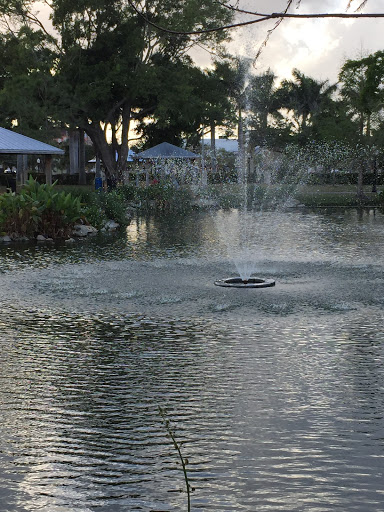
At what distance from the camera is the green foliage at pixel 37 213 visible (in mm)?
23641

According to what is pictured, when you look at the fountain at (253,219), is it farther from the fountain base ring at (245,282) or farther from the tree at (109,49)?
the tree at (109,49)

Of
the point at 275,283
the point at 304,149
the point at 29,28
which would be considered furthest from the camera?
the point at 304,149

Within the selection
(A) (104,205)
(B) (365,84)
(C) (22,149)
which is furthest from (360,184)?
(C) (22,149)

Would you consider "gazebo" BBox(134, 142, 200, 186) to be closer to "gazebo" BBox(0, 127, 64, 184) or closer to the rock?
"gazebo" BBox(0, 127, 64, 184)

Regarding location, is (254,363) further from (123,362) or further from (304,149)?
(304,149)

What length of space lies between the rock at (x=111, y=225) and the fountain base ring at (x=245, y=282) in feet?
42.6

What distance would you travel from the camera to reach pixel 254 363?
8383mm

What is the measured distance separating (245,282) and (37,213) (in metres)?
10.9

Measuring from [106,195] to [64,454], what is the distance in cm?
2485

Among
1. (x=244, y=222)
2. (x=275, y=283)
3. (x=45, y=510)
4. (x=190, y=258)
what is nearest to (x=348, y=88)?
(x=244, y=222)

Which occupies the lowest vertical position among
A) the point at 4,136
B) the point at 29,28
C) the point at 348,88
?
the point at 4,136

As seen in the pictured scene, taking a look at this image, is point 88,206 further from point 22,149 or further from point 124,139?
point 124,139

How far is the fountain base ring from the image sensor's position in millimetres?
14008

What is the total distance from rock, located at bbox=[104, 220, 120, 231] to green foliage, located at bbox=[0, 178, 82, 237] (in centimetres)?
243
